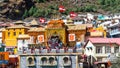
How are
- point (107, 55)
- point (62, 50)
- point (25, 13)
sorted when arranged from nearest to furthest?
point (62, 50), point (107, 55), point (25, 13)

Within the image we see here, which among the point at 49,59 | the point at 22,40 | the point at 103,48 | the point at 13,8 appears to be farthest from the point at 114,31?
the point at 13,8

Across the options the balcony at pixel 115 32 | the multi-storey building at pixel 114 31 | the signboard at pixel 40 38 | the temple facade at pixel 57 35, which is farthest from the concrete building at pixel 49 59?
the balcony at pixel 115 32

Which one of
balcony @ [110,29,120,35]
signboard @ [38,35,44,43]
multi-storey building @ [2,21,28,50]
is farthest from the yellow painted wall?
balcony @ [110,29,120,35]

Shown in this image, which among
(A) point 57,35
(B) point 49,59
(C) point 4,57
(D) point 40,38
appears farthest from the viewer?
(D) point 40,38

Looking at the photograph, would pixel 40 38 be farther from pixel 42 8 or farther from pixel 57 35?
pixel 42 8

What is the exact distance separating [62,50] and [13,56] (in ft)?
28.8

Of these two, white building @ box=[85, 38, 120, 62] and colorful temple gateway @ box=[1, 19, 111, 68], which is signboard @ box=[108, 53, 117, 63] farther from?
colorful temple gateway @ box=[1, 19, 111, 68]

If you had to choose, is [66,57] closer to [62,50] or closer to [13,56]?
[62,50]

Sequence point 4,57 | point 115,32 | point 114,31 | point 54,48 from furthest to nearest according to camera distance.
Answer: point 114,31 < point 115,32 < point 4,57 < point 54,48

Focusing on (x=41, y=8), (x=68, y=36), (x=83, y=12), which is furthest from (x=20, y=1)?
(x=68, y=36)

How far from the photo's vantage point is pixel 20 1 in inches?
5664

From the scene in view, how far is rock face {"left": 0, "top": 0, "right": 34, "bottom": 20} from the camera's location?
137 m

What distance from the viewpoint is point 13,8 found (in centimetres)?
13975

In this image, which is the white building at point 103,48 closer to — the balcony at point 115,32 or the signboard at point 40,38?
the signboard at point 40,38
